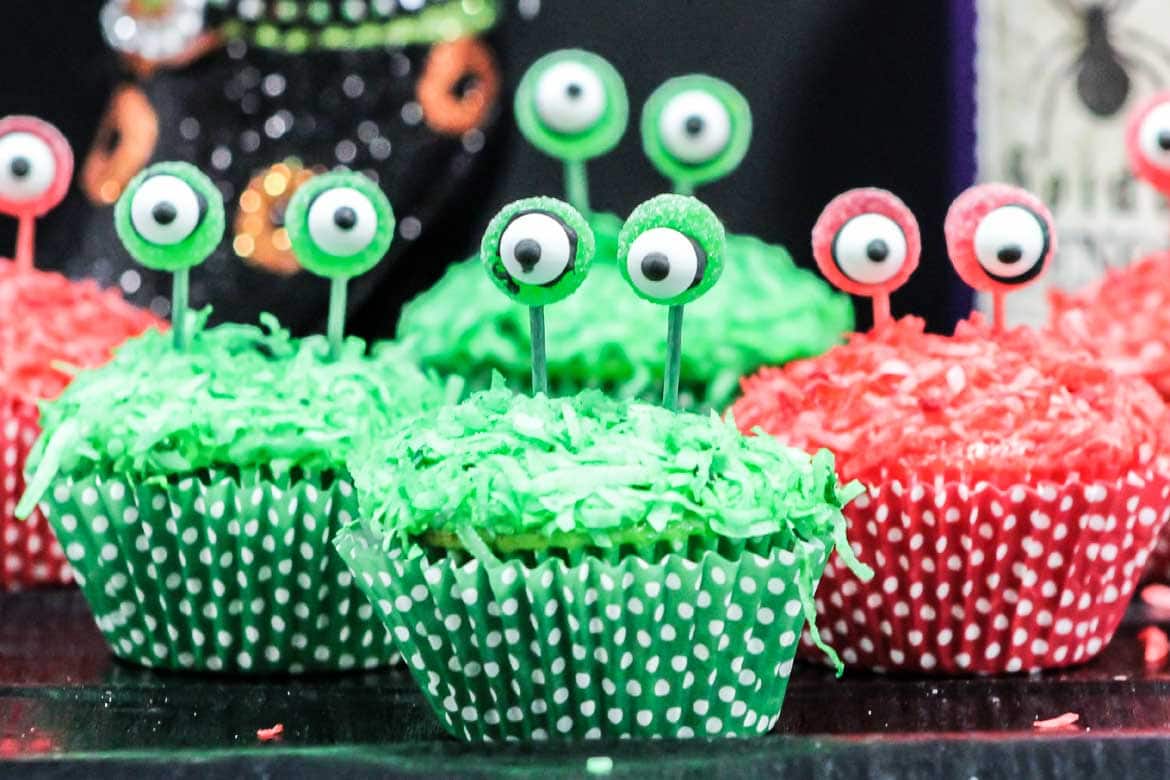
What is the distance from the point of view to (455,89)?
10.8ft

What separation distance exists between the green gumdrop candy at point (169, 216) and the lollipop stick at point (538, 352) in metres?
0.48

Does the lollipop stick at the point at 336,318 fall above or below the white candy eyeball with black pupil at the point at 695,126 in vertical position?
below

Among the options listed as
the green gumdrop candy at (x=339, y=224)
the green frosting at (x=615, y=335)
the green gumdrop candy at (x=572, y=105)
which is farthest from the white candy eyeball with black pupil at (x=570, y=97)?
the green gumdrop candy at (x=339, y=224)

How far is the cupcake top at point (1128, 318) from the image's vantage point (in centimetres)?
242

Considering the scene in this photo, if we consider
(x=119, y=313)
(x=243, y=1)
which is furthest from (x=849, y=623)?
(x=243, y=1)

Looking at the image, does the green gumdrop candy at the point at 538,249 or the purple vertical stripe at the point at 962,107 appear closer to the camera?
the green gumdrop candy at the point at 538,249

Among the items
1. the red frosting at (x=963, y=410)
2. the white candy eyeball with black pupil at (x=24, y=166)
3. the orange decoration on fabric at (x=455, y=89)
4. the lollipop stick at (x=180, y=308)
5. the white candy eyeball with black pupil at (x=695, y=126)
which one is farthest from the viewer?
the orange decoration on fabric at (x=455, y=89)

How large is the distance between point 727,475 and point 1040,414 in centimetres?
47

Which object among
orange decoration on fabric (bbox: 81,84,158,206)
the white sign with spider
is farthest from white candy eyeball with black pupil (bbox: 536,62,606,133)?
the white sign with spider

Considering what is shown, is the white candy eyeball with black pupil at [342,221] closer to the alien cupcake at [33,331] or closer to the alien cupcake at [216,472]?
the alien cupcake at [216,472]

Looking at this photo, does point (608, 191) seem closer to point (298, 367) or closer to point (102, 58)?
point (102, 58)

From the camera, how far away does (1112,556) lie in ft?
6.97

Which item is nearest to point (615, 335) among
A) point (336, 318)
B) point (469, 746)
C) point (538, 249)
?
point (336, 318)

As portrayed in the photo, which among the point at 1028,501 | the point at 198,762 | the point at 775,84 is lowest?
the point at 198,762
